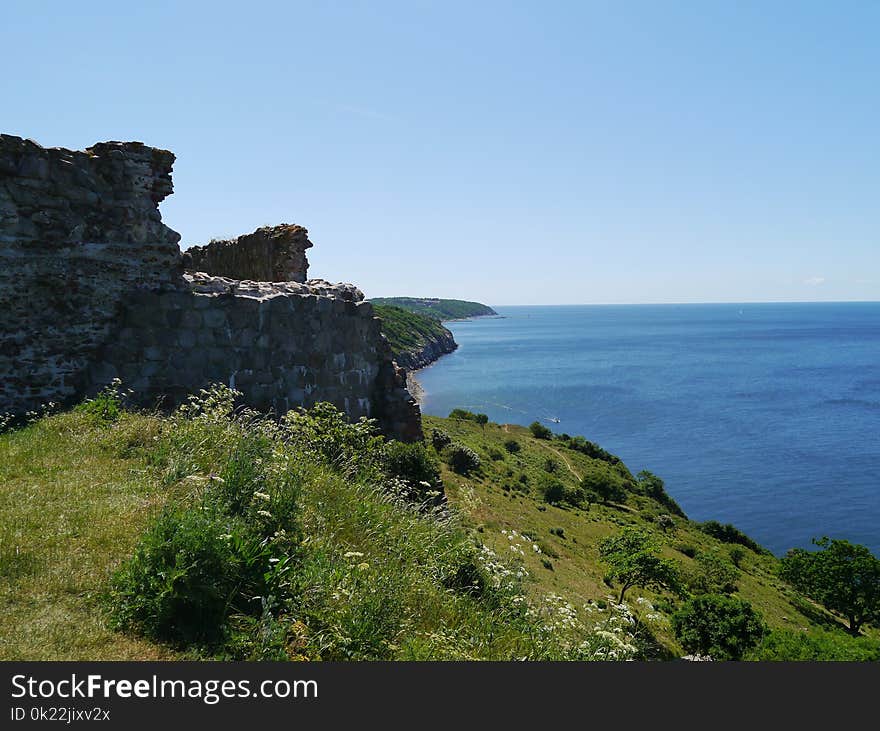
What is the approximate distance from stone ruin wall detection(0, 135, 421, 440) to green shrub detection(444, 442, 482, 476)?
2684 cm

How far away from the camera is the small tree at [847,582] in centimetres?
3048

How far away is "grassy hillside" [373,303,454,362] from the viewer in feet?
398

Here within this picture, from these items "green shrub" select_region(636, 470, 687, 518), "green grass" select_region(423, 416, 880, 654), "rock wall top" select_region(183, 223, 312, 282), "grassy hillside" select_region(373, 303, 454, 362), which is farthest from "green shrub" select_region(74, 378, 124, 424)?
"grassy hillside" select_region(373, 303, 454, 362)

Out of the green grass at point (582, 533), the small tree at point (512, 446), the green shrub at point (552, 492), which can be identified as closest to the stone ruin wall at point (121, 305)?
the green grass at point (582, 533)

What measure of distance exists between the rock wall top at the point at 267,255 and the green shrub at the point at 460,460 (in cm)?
2464

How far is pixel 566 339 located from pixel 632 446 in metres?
134

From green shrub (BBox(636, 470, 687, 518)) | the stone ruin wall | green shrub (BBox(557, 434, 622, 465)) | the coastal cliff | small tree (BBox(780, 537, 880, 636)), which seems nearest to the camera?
the stone ruin wall

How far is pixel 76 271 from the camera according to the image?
336 inches

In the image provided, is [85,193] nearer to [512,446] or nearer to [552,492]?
[552,492]

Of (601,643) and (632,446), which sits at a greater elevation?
(601,643)

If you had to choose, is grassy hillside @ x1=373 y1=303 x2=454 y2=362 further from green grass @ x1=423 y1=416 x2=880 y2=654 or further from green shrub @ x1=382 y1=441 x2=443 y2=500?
green shrub @ x1=382 y1=441 x2=443 y2=500

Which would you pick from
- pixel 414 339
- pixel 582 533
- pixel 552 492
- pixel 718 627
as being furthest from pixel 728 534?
pixel 414 339

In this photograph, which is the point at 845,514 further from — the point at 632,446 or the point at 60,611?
the point at 60,611

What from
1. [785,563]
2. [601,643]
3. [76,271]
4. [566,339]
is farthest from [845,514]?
[566,339]
